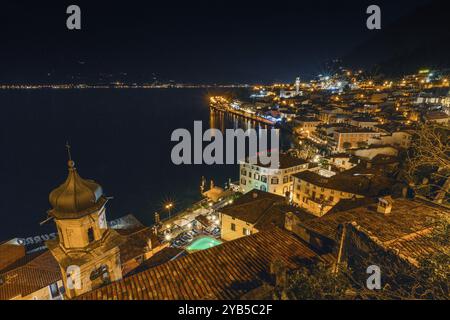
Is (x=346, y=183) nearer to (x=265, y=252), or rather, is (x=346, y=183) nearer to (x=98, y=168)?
(x=265, y=252)

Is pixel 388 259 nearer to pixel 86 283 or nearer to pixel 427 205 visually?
pixel 427 205

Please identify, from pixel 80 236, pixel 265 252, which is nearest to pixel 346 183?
pixel 265 252

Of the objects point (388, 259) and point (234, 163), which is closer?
point (388, 259)

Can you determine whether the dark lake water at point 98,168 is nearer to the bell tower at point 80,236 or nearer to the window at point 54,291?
the window at point 54,291

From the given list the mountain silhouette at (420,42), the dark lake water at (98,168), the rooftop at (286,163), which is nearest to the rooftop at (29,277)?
the dark lake water at (98,168)

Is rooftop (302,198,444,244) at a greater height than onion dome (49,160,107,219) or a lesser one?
lesser

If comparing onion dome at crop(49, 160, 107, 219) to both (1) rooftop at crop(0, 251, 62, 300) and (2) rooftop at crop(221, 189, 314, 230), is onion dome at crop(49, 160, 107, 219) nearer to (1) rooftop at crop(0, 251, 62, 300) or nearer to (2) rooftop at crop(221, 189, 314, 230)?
(1) rooftop at crop(0, 251, 62, 300)

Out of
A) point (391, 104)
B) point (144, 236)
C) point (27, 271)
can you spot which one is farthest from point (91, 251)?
point (391, 104)

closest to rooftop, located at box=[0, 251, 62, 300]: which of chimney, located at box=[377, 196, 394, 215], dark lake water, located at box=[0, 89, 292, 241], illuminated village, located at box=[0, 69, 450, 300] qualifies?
illuminated village, located at box=[0, 69, 450, 300]

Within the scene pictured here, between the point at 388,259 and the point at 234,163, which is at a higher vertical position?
the point at 388,259
